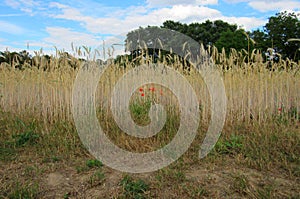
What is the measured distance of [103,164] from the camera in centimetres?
212

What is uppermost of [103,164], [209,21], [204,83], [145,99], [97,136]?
[209,21]

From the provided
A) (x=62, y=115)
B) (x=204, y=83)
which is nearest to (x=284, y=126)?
(x=204, y=83)

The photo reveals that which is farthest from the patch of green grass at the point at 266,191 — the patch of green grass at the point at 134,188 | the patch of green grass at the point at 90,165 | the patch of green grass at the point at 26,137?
the patch of green grass at the point at 26,137

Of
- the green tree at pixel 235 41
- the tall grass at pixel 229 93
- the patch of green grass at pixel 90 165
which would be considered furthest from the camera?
the green tree at pixel 235 41

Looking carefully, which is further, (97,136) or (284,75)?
(284,75)

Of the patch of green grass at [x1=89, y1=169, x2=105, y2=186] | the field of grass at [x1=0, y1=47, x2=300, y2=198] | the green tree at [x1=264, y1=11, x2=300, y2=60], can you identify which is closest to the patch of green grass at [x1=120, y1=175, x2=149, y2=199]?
the field of grass at [x1=0, y1=47, x2=300, y2=198]

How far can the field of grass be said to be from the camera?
5.63ft

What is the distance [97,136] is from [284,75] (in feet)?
9.06

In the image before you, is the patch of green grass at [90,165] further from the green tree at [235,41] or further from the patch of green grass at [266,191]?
the green tree at [235,41]

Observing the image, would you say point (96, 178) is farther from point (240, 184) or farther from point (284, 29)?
point (284, 29)

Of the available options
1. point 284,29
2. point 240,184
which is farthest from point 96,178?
point 284,29

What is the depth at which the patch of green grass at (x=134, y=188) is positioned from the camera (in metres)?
1.63

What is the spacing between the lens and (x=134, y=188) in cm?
167

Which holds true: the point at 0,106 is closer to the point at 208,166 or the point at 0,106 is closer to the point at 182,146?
the point at 182,146
